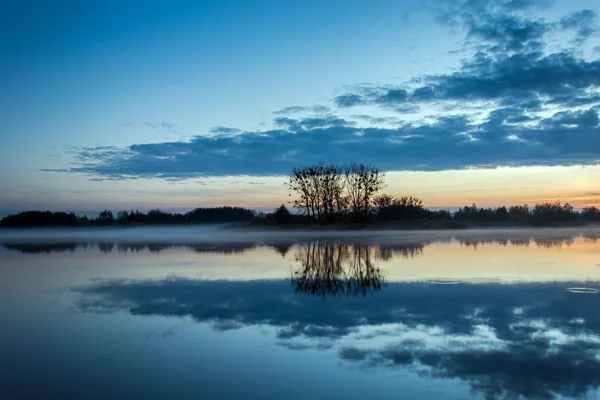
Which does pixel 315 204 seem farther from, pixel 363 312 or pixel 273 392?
pixel 273 392

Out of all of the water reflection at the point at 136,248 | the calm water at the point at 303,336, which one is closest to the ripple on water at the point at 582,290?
the calm water at the point at 303,336

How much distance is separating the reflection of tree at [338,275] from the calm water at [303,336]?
3.3 inches

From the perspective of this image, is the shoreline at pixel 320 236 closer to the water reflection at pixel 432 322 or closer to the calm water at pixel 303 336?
the calm water at pixel 303 336

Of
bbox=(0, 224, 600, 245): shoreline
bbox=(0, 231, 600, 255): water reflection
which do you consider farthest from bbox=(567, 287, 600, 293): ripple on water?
bbox=(0, 224, 600, 245): shoreline

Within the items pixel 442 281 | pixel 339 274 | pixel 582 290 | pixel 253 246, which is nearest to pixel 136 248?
pixel 253 246

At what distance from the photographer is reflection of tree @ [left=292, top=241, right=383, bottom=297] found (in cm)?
1162

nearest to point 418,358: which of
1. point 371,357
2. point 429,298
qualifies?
point 371,357

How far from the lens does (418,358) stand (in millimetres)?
6258

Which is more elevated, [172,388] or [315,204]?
[315,204]

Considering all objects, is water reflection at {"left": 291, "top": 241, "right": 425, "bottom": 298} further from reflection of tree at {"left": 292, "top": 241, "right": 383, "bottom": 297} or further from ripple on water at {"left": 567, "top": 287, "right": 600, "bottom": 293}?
ripple on water at {"left": 567, "top": 287, "right": 600, "bottom": 293}

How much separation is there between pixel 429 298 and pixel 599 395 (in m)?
5.37

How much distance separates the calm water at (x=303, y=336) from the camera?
5.40m

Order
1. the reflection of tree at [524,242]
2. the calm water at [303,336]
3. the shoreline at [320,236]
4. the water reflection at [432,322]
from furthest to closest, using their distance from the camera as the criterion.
→ the shoreline at [320,236]
the reflection of tree at [524,242]
the water reflection at [432,322]
the calm water at [303,336]

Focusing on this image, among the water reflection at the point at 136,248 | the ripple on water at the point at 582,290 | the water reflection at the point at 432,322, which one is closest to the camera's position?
the water reflection at the point at 432,322
